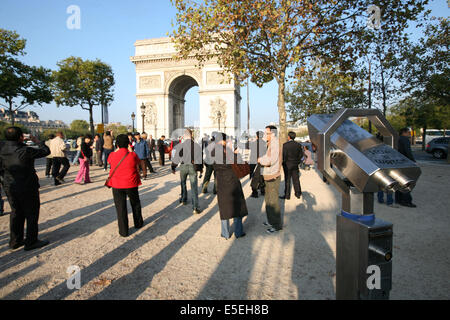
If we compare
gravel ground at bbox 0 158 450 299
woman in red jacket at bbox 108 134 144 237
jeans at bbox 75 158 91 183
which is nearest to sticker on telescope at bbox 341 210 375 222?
gravel ground at bbox 0 158 450 299

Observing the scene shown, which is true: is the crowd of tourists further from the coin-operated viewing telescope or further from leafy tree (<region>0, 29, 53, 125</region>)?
leafy tree (<region>0, 29, 53, 125</region>)

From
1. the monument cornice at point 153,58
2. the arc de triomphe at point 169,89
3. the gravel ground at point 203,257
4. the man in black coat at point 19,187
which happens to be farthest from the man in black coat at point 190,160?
the monument cornice at point 153,58

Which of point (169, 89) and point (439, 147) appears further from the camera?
point (169, 89)

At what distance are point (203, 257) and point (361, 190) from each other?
9.02 ft

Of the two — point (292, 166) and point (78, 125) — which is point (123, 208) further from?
point (78, 125)

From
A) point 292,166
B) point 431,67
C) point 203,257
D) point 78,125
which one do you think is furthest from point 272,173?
point 78,125

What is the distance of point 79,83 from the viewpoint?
31359mm

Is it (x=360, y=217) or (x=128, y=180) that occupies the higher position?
(x=360, y=217)

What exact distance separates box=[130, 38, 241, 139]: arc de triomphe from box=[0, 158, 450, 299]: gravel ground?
2744cm

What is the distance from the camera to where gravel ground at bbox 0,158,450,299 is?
2.80 metres

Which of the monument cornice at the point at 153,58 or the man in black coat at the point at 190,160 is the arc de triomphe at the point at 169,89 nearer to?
the monument cornice at the point at 153,58

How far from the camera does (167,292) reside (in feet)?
9.07

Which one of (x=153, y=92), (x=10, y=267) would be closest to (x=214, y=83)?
(x=153, y=92)
